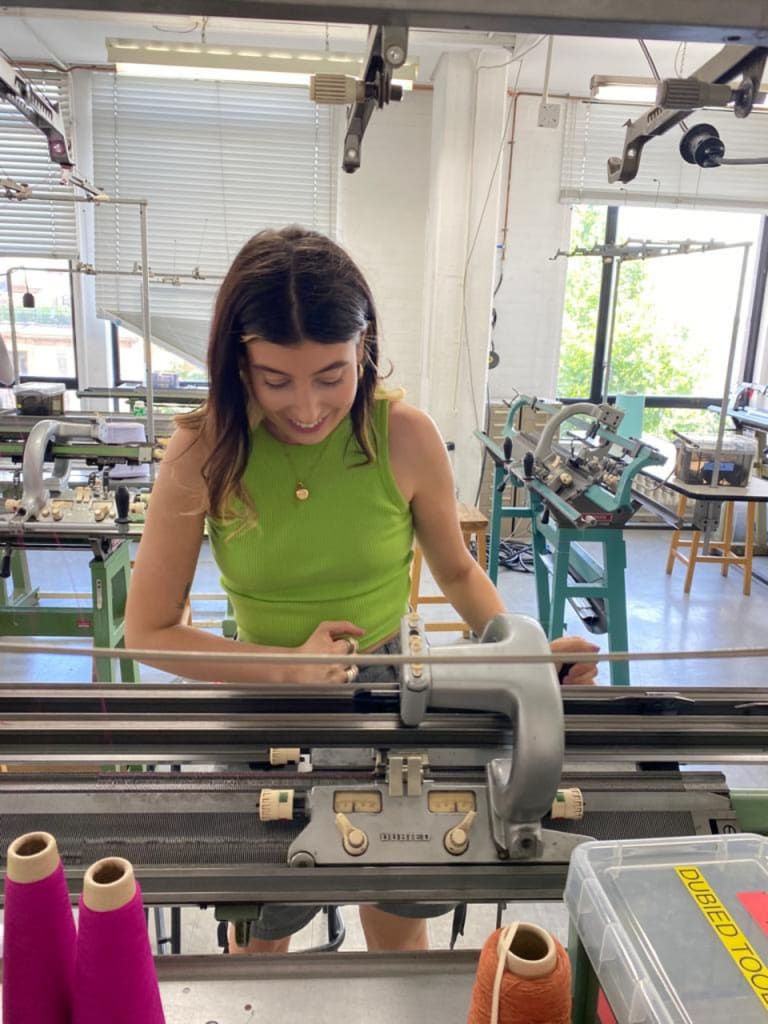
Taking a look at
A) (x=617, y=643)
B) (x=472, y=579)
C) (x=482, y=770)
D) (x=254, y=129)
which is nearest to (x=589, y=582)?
(x=617, y=643)

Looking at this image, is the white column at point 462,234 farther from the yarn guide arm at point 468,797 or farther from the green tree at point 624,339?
the yarn guide arm at point 468,797

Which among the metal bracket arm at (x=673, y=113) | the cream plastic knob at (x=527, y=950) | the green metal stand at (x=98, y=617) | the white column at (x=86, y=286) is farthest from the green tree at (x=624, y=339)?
the cream plastic knob at (x=527, y=950)

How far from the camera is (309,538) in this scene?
1081mm

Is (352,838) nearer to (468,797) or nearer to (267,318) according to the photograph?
(468,797)

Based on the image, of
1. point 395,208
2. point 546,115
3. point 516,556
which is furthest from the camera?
point 395,208

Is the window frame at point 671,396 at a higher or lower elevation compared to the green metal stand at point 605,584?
higher

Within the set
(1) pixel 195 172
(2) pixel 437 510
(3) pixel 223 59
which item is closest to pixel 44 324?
(1) pixel 195 172

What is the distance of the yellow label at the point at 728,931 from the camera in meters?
0.50

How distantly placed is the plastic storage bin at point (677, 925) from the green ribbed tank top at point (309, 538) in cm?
59

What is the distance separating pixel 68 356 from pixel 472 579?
4.84 metres

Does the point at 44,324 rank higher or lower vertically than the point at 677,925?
higher

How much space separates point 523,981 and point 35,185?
5.41m

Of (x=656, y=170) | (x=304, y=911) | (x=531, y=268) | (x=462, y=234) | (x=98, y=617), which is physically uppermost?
(x=656, y=170)

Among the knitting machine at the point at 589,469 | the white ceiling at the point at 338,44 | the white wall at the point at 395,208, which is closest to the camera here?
the knitting machine at the point at 589,469
